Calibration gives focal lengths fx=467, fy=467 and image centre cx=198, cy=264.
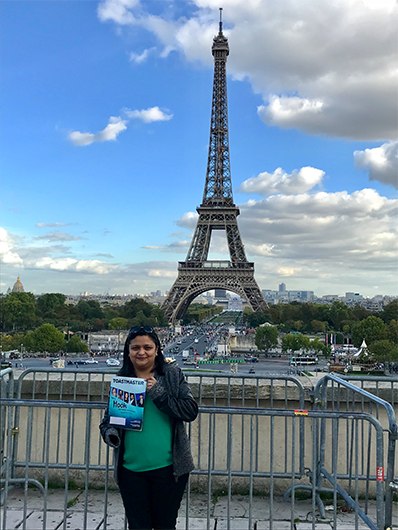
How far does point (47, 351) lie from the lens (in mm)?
47281

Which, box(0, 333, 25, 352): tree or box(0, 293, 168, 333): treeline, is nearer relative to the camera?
box(0, 333, 25, 352): tree

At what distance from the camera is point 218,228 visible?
59.9m

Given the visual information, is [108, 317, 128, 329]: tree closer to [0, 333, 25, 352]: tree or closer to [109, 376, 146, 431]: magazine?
[0, 333, 25, 352]: tree

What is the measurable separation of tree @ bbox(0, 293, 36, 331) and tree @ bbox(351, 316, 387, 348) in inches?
1618

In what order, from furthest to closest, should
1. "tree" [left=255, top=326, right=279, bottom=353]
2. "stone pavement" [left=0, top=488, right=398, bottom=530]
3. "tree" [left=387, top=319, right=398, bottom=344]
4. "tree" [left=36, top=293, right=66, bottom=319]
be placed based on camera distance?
"tree" [left=36, top=293, right=66, bottom=319] < "tree" [left=255, top=326, right=279, bottom=353] < "tree" [left=387, top=319, right=398, bottom=344] < "stone pavement" [left=0, top=488, right=398, bottom=530]

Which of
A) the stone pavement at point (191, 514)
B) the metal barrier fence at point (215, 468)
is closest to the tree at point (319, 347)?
the metal barrier fence at point (215, 468)

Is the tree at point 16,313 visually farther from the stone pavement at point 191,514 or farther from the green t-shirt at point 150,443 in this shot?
the green t-shirt at point 150,443

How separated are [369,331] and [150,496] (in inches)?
1914

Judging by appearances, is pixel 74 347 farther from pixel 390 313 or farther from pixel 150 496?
pixel 150 496

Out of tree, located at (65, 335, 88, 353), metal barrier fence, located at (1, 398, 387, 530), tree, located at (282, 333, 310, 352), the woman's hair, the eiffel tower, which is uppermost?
the eiffel tower

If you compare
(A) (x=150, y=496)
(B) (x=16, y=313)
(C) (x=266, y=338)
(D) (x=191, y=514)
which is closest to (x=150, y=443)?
(A) (x=150, y=496)

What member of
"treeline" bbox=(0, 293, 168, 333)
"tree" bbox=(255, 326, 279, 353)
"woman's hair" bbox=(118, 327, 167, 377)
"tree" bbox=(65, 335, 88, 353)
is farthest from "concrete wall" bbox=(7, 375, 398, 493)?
"treeline" bbox=(0, 293, 168, 333)

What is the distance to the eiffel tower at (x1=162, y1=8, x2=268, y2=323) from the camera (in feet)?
187

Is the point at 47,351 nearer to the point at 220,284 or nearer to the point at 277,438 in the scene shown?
the point at 220,284
